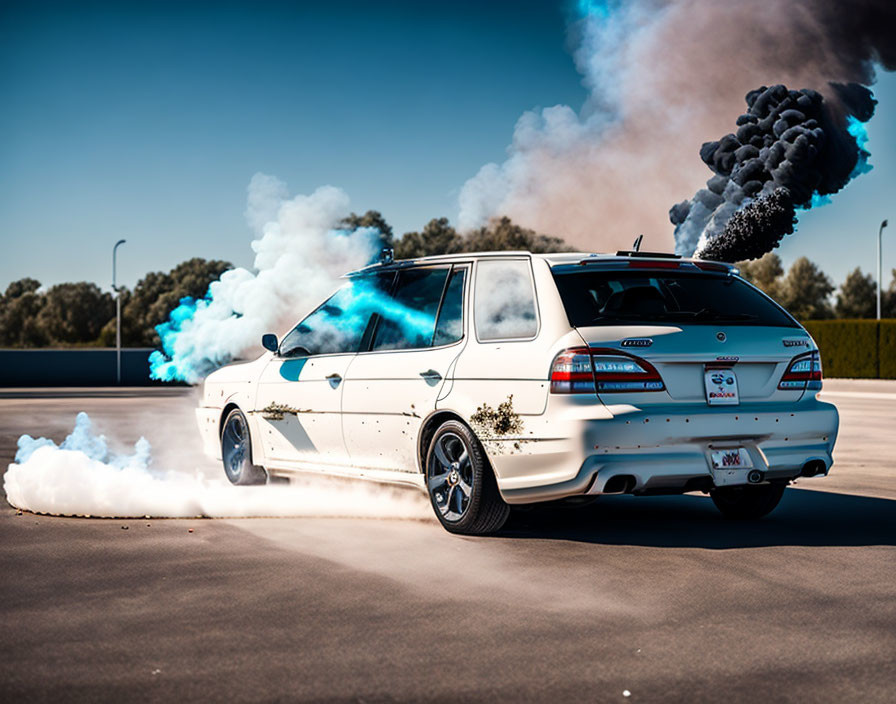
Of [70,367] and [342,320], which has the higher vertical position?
[342,320]

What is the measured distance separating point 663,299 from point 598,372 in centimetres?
92

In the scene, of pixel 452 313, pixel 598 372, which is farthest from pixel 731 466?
pixel 452 313

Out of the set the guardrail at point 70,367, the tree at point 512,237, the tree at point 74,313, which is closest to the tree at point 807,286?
the tree at point 74,313

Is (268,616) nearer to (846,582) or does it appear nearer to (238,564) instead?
(238,564)

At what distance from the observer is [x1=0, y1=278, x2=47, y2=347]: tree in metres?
102

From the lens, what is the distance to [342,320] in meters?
9.10

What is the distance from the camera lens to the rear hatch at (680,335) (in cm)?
704

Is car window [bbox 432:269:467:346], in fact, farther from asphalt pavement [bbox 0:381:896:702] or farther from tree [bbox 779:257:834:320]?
tree [bbox 779:257:834:320]

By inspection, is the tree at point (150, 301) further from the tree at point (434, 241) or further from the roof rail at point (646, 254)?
the roof rail at point (646, 254)

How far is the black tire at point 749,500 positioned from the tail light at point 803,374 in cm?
87

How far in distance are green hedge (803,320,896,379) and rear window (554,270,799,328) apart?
35412 mm

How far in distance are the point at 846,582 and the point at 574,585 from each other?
1.42 metres

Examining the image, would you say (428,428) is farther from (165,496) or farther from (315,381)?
(165,496)

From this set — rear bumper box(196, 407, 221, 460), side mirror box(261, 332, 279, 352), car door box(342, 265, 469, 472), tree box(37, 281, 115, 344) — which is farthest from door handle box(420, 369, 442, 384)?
tree box(37, 281, 115, 344)
